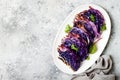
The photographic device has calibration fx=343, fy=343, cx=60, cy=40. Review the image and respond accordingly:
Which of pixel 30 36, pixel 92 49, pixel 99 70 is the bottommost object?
pixel 99 70

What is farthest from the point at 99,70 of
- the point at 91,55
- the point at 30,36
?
the point at 30,36

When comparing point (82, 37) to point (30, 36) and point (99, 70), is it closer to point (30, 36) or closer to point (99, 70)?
point (99, 70)

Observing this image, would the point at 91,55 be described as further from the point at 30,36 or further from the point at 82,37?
the point at 30,36

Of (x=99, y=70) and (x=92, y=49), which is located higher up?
(x=92, y=49)

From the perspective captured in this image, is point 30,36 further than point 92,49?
Yes

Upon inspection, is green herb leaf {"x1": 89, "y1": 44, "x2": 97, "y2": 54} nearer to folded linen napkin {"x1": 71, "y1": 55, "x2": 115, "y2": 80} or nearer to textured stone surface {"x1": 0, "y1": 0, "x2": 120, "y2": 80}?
folded linen napkin {"x1": 71, "y1": 55, "x2": 115, "y2": 80}

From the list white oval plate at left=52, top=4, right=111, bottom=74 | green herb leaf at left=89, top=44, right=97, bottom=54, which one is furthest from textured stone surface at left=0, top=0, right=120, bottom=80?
green herb leaf at left=89, top=44, right=97, bottom=54

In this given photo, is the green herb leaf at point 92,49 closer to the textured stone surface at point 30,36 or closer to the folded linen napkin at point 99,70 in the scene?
the folded linen napkin at point 99,70
